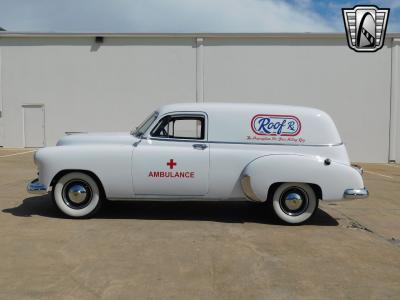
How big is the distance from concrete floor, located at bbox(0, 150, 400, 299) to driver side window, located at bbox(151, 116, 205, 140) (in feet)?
4.16

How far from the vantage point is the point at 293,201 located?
21.8 feet

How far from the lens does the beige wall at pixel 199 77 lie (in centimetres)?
1850

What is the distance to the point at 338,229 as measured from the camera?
6539 mm

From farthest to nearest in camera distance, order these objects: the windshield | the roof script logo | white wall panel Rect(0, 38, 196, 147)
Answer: white wall panel Rect(0, 38, 196, 147)
the roof script logo
the windshield

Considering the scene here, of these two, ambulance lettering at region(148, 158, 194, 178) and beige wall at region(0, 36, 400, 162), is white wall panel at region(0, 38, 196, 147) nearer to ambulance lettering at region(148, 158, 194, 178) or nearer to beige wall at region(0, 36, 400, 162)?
beige wall at region(0, 36, 400, 162)

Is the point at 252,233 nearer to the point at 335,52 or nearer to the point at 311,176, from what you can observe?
the point at 311,176

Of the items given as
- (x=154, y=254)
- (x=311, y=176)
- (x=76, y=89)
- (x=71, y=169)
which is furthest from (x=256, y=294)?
(x=76, y=89)

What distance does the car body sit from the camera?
6512 mm

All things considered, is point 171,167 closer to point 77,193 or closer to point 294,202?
point 77,193

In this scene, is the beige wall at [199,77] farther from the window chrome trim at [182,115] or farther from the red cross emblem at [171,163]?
the red cross emblem at [171,163]

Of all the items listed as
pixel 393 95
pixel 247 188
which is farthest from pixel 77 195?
pixel 393 95

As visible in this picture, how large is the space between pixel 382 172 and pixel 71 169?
11.5m

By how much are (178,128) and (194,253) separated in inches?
88.0

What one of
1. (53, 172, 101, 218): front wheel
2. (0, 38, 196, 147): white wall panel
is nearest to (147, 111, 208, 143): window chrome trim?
(53, 172, 101, 218): front wheel
